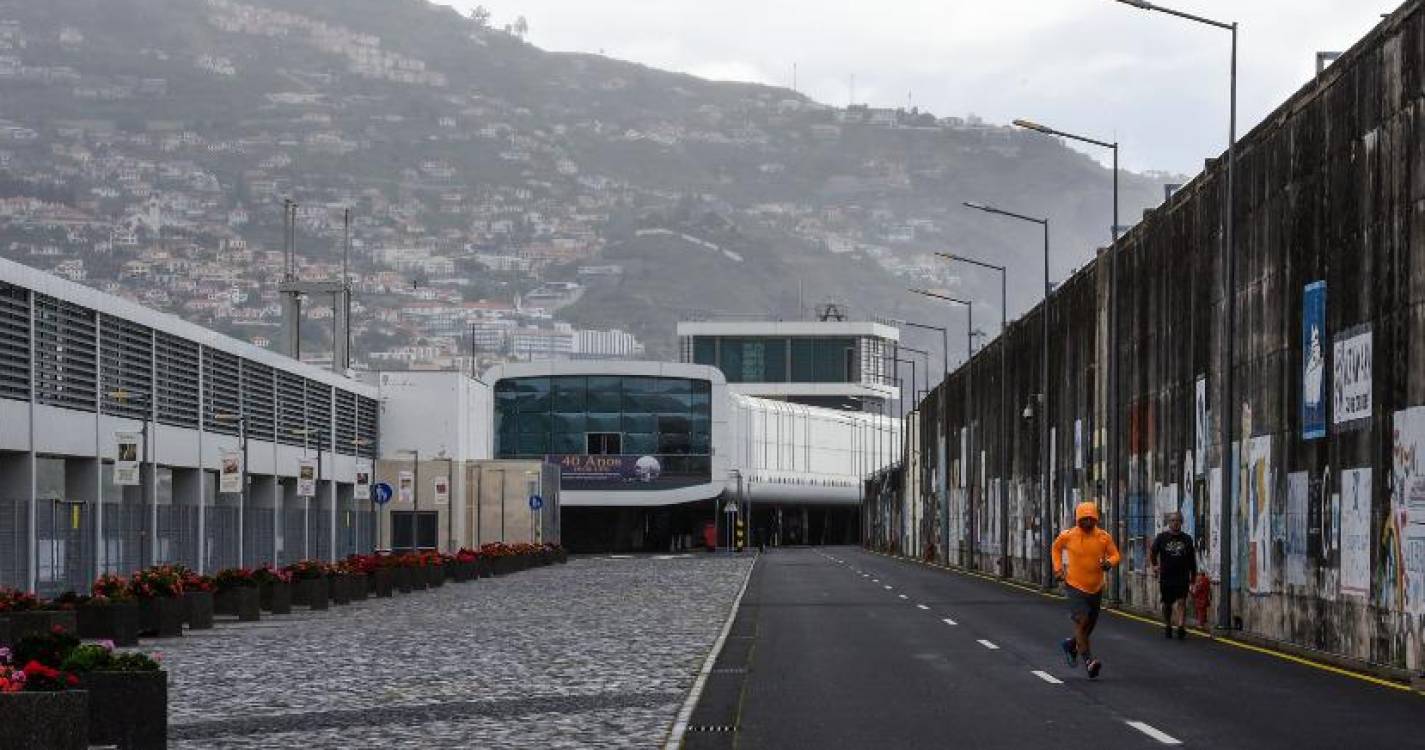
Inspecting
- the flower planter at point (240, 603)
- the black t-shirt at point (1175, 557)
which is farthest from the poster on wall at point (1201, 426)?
the flower planter at point (240, 603)

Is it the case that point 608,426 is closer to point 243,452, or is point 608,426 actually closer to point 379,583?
point 243,452

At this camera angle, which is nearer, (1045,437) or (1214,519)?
(1214,519)

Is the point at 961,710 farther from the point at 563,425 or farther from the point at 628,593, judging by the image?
the point at 563,425

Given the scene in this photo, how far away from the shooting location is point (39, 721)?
15.5 m

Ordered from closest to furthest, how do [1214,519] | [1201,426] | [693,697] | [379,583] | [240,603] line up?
[693,697] < [1214,519] < [1201,426] < [240,603] < [379,583]

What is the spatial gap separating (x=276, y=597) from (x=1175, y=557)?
762 inches

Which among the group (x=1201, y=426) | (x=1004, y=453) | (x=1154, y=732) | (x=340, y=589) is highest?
(x=1201, y=426)

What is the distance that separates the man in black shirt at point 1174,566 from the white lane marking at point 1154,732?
1608cm

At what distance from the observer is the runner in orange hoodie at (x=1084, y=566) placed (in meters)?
28.1

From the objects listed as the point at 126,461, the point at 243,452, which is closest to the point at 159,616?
the point at 126,461

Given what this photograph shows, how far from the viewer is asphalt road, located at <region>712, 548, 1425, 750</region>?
1983 cm

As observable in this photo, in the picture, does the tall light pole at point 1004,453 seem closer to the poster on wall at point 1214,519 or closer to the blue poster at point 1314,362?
the poster on wall at point 1214,519

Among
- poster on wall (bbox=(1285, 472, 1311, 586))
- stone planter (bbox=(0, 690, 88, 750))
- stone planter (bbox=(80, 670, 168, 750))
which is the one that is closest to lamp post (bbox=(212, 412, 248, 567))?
poster on wall (bbox=(1285, 472, 1311, 586))

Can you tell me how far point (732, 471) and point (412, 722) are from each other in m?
141
